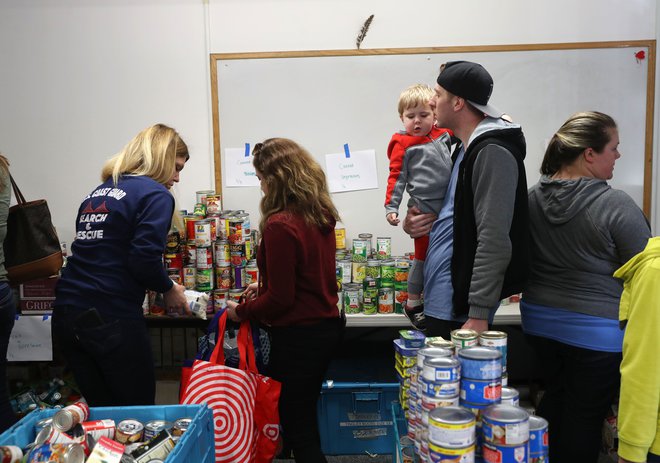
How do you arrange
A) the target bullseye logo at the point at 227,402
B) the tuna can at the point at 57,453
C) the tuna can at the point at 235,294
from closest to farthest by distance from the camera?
1. the tuna can at the point at 57,453
2. the target bullseye logo at the point at 227,402
3. the tuna can at the point at 235,294

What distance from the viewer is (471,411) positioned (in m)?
1.27

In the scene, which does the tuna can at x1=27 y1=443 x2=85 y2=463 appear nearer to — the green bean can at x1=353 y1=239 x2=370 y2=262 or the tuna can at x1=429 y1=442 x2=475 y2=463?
the tuna can at x1=429 y1=442 x2=475 y2=463

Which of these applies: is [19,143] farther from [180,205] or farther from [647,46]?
[647,46]

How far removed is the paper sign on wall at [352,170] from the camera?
12.1ft

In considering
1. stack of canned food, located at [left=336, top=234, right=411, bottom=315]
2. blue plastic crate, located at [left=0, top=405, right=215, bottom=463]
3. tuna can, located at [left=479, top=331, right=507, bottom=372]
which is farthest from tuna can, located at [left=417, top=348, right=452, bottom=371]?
stack of canned food, located at [left=336, top=234, right=411, bottom=315]

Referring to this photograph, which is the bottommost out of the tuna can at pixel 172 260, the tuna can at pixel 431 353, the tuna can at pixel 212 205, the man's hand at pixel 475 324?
the man's hand at pixel 475 324

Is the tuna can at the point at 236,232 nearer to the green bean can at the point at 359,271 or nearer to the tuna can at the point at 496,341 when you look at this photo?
the green bean can at the point at 359,271

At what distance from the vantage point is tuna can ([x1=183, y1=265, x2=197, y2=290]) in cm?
302

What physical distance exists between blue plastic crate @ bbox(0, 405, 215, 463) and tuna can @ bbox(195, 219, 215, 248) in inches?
51.8

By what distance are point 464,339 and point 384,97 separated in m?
2.40

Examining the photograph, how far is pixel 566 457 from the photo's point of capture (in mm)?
1943

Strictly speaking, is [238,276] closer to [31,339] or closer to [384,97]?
[31,339]

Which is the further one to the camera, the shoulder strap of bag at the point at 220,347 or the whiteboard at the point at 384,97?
the whiteboard at the point at 384,97

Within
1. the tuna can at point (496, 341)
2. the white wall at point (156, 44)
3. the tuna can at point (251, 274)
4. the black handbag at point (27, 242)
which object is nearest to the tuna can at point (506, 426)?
the tuna can at point (496, 341)
